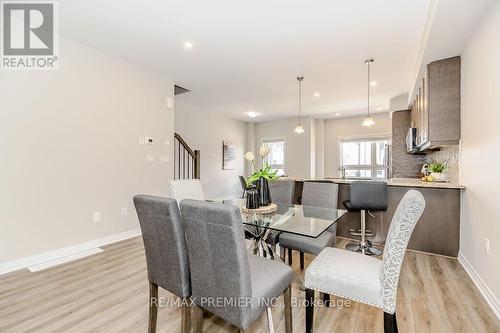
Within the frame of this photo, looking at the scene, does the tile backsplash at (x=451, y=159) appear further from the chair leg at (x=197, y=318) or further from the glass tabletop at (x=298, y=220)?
the chair leg at (x=197, y=318)

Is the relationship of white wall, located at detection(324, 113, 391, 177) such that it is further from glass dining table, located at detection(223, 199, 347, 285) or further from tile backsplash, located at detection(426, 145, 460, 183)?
glass dining table, located at detection(223, 199, 347, 285)

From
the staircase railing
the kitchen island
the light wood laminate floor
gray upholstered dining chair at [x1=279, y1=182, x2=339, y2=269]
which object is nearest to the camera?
the light wood laminate floor

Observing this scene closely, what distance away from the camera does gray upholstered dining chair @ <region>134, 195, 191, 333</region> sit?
130 cm

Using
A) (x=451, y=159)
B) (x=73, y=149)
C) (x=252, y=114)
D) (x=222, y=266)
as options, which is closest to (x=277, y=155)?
(x=252, y=114)

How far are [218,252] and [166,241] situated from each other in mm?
389

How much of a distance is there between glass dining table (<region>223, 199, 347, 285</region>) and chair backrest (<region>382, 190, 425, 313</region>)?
0.47m

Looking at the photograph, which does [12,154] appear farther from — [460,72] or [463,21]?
[460,72]

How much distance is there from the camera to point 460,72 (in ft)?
8.97

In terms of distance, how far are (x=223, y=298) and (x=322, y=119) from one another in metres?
7.41

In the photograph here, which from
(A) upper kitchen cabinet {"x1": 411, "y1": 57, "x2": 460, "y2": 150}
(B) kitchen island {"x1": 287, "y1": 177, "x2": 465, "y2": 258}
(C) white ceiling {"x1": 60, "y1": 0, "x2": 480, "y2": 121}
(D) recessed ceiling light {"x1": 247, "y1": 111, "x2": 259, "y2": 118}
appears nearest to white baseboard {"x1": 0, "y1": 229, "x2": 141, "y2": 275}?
(C) white ceiling {"x1": 60, "y1": 0, "x2": 480, "y2": 121}

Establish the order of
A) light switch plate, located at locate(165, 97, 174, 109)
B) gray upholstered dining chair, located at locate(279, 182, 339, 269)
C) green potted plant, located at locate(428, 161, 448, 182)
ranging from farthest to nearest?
light switch plate, located at locate(165, 97, 174, 109), green potted plant, located at locate(428, 161, 448, 182), gray upholstered dining chair, located at locate(279, 182, 339, 269)

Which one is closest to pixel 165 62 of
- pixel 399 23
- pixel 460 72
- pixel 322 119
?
pixel 399 23

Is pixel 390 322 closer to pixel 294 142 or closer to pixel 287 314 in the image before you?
pixel 287 314

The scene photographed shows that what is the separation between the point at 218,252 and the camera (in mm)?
1143
